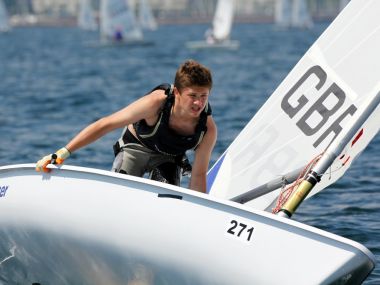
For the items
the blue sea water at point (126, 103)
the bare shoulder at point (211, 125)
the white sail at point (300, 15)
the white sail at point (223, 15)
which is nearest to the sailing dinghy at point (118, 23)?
the blue sea water at point (126, 103)

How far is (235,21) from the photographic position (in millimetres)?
129750

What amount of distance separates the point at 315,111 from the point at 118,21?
135ft

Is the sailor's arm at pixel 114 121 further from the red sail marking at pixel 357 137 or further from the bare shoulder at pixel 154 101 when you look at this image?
the red sail marking at pixel 357 137

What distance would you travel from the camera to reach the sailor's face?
4.93 meters

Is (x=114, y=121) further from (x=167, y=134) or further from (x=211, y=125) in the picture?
(x=211, y=125)

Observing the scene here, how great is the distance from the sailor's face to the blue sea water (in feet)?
5.27

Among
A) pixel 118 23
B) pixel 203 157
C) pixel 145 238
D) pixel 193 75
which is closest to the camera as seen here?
pixel 145 238

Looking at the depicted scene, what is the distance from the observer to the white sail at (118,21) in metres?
44.0

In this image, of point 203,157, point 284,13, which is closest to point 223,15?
point 284,13

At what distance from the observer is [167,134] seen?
17.4 feet

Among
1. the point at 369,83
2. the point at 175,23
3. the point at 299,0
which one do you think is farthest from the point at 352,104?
the point at 175,23

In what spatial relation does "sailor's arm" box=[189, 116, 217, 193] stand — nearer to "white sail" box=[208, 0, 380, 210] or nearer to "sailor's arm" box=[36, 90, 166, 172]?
"sailor's arm" box=[36, 90, 166, 172]

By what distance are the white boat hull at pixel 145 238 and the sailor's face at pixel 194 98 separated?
1.76 ft

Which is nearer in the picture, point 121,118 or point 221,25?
point 121,118
